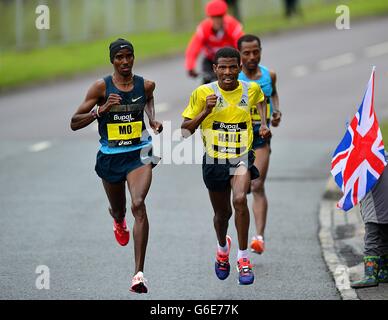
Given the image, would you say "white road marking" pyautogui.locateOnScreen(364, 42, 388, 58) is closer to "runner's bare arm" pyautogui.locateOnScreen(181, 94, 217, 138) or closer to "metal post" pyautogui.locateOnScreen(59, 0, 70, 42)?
"metal post" pyautogui.locateOnScreen(59, 0, 70, 42)

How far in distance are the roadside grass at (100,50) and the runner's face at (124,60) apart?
17.8 m

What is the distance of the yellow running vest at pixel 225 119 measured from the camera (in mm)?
10250

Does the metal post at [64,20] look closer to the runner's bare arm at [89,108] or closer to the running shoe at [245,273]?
the runner's bare arm at [89,108]

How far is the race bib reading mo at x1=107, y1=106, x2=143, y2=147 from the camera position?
409 inches

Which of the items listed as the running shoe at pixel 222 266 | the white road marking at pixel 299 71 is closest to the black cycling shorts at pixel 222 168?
the running shoe at pixel 222 266

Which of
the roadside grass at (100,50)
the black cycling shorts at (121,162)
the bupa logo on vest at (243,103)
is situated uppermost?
the bupa logo on vest at (243,103)

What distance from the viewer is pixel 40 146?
2042 cm

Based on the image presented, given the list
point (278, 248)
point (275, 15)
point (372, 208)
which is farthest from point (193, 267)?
point (275, 15)

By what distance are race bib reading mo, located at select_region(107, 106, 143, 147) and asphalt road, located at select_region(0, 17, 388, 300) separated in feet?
4.90

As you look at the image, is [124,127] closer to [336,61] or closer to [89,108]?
[89,108]

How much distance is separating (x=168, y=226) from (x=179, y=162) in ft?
16.3

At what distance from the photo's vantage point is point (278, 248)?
13.1m

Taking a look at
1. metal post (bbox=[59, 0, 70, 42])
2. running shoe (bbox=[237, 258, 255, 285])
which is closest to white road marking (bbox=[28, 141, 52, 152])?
running shoe (bbox=[237, 258, 255, 285])
